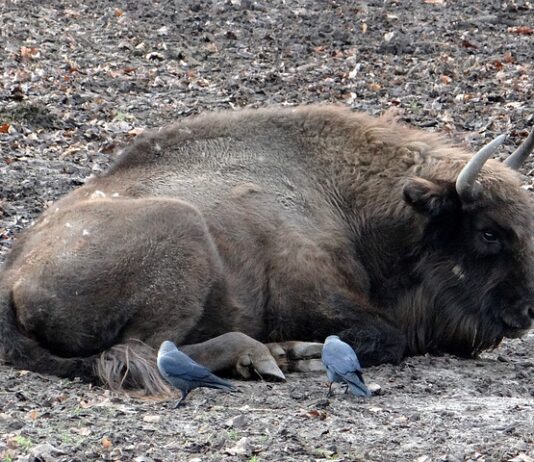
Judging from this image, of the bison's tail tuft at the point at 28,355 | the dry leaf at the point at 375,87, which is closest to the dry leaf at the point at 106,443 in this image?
the bison's tail tuft at the point at 28,355

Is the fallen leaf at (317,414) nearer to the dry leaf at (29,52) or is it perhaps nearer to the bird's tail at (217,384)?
the bird's tail at (217,384)

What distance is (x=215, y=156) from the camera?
7965mm

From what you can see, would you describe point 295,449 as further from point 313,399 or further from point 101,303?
point 101,303

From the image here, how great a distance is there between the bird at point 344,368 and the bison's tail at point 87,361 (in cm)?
85

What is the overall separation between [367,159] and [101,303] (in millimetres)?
2123

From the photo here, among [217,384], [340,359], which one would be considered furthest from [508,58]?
[217,384]

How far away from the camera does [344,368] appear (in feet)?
20.6

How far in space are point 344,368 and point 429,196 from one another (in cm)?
185

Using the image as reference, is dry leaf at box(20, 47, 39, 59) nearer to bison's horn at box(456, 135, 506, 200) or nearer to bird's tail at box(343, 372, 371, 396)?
bison's horn at box(456, 135, 506, 200)

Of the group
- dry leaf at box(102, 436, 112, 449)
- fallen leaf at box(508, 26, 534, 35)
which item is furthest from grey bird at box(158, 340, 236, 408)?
fallen leaf at box(508, 26, 534, 35)

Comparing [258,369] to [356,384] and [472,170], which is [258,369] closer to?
[356,384]

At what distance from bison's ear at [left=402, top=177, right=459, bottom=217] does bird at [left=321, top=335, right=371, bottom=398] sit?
65.7 inches

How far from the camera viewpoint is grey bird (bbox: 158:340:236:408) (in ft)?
20.0

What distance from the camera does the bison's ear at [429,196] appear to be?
778 centimetres
